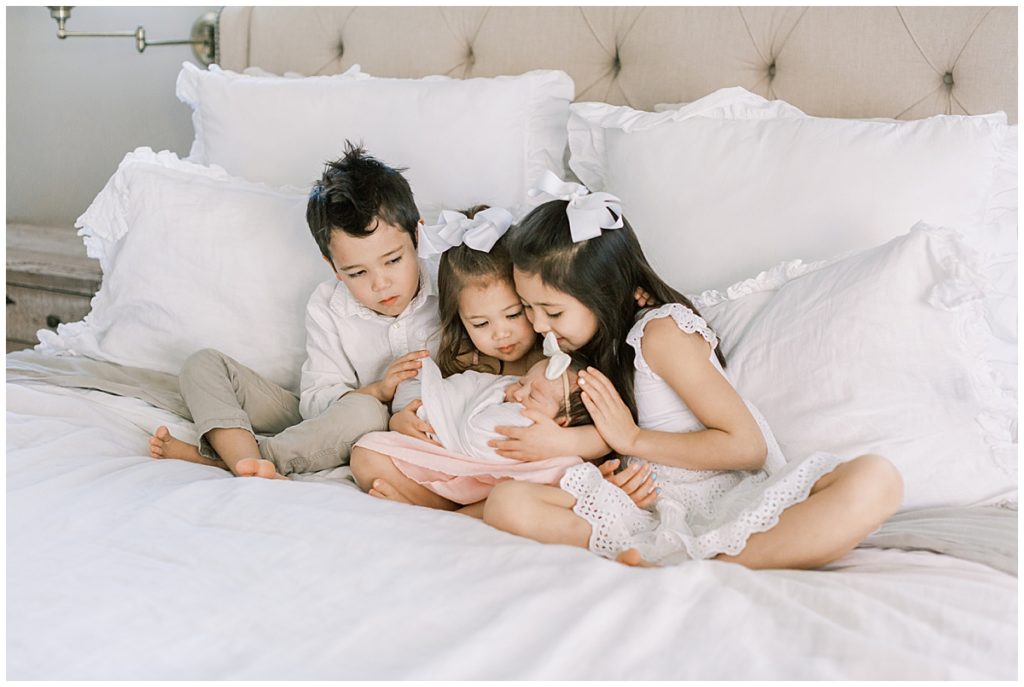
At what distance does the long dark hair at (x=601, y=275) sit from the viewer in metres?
1.38

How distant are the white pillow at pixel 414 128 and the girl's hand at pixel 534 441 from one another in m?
0.56

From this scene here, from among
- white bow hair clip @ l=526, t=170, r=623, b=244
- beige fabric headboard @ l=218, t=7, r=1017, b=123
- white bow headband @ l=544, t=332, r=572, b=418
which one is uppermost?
beige fabric headboard @ l=218, t=7, r=1017, b=123

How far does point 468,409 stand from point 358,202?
1.25 feet

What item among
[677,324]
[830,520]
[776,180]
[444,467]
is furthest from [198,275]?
[830,520]

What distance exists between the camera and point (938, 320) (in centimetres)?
127

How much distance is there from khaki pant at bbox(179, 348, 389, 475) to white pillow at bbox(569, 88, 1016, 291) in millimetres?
547

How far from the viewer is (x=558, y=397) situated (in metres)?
1.42

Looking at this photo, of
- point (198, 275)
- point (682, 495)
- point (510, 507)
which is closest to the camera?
point (510, 507)

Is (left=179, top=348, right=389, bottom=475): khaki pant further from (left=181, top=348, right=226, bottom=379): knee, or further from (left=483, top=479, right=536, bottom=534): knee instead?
(left=483, top=479, right=536, bottom=534): knee

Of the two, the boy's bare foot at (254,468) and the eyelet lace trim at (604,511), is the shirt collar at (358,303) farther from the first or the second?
the eyelet lace trim at (604,511)

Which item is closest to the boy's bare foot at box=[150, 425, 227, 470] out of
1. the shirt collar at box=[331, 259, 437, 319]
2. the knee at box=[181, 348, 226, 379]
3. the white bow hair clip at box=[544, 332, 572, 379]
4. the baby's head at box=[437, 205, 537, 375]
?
the knee at box=[181, 348, 226, 379]

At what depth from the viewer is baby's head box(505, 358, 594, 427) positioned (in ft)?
4.65

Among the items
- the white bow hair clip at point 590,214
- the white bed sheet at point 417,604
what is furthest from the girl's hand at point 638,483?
the white bow hair clip at point 590,214

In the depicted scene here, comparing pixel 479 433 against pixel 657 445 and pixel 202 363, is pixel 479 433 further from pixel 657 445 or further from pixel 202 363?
pixel 202 363
